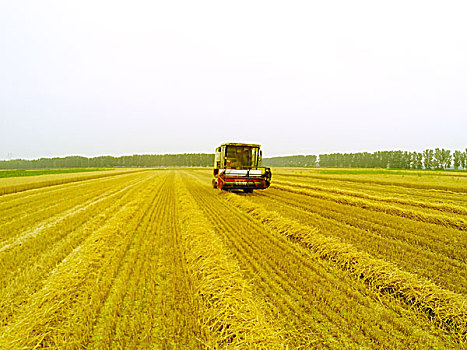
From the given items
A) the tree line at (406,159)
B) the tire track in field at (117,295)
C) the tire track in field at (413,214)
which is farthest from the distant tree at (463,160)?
the tire track in field at (117,295)

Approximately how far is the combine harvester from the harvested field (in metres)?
5.95

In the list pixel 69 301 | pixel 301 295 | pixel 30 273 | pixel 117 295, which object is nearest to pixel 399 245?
pixel 301 295

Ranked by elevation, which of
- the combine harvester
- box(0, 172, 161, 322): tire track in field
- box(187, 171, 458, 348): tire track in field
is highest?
the combine harvester

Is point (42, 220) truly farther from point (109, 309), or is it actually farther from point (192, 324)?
point (192, 324)

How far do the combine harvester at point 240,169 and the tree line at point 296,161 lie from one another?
403ft

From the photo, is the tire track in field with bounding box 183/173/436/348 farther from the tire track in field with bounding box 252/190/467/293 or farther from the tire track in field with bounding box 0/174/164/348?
the tire track in field with bounding box 0/174/164/348

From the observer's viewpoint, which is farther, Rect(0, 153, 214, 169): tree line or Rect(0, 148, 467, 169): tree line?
Rect(0, 153, 214, 169): tree line

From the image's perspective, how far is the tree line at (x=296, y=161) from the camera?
10394cm

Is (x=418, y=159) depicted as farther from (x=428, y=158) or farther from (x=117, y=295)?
(x=117, y=295)

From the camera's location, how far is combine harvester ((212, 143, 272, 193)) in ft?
43.1

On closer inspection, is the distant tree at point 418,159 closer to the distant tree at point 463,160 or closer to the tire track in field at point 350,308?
the distant tree at point 463,160

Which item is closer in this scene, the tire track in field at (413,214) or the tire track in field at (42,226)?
the tire track in field at (42,226)

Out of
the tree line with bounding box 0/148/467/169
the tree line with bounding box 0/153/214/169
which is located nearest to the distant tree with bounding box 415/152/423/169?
the tree line with bounding box 0/148/467/169

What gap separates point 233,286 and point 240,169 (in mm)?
9992
